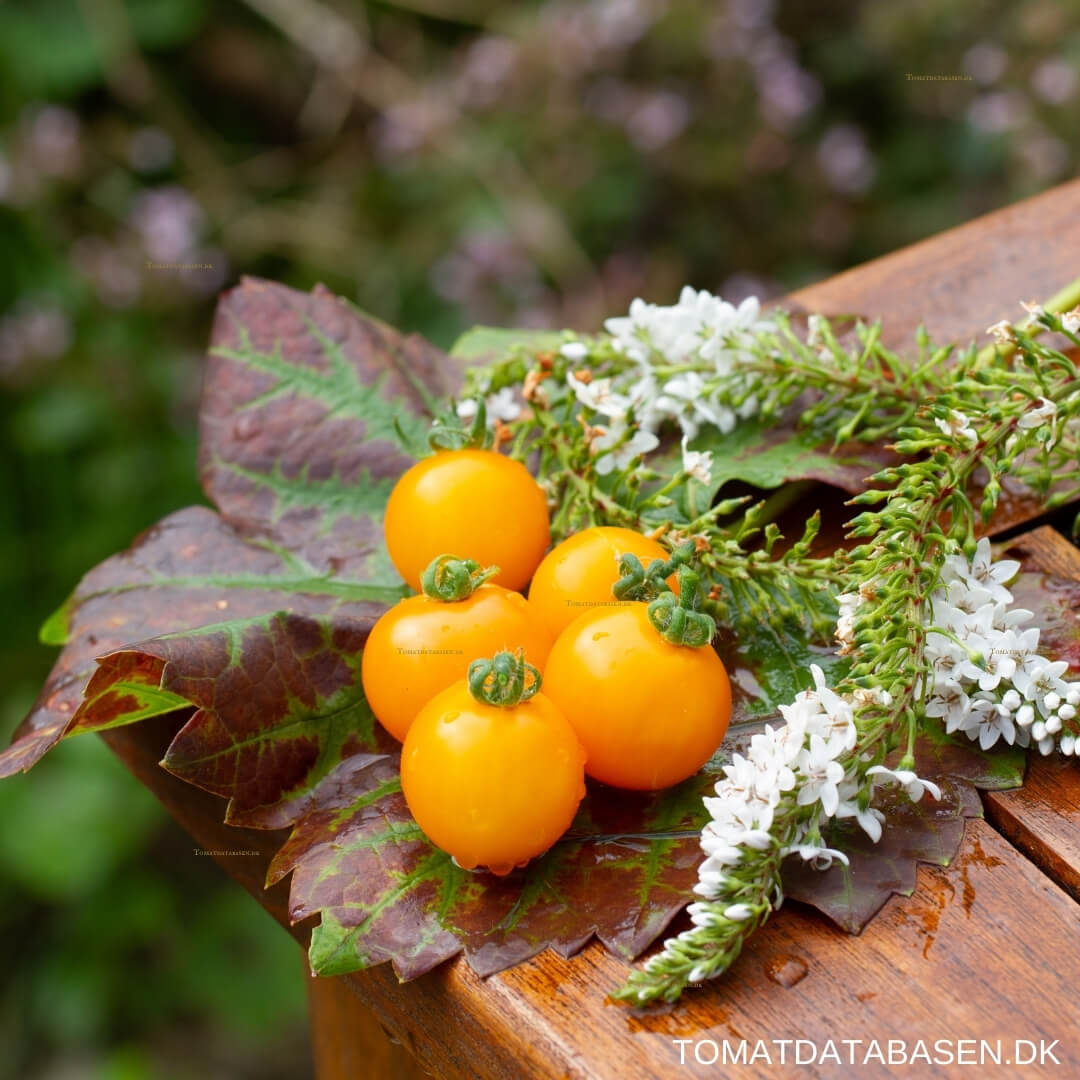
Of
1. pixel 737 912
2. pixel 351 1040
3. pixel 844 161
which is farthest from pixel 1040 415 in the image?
pixel 844 161

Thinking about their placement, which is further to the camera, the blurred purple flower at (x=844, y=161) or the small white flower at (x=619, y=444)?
the blurred purple flower at (x=844, y=161)

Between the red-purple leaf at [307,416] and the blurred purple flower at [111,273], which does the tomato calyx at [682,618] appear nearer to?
the red-purple leaf at [307,416]

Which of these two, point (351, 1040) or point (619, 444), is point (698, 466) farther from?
point (351, 1040)

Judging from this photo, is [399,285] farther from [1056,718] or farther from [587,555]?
[1056,718]

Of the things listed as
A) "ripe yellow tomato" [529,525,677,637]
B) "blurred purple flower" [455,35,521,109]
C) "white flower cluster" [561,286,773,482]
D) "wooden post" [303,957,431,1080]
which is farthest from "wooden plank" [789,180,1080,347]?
"blurred purple flower" [455,35,521,109]

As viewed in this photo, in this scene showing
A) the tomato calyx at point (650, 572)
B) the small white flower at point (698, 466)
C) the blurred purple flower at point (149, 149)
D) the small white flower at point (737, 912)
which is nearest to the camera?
the small white flower at point (737, 912)

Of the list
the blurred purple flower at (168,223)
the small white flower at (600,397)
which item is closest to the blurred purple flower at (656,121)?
the blurred purple flower at (168,223)

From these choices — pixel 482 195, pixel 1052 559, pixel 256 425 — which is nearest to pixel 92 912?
pixel 256 425
